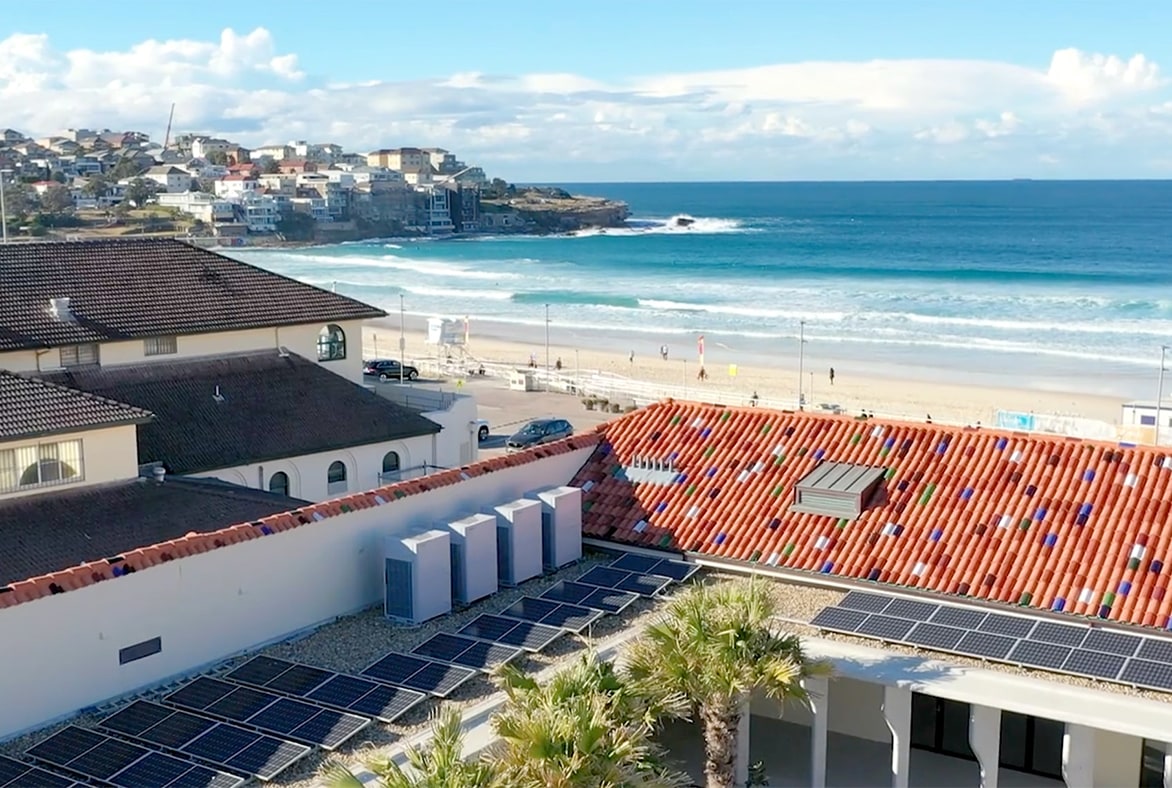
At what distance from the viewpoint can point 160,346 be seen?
27.8 m

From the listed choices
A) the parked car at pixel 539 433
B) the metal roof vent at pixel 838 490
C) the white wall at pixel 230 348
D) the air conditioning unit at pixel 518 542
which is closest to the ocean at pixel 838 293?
the parked car at pixel 539 433

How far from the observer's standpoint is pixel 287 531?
17266mm

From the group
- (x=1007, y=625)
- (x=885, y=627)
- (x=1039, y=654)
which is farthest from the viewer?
(x=1007, y=625)

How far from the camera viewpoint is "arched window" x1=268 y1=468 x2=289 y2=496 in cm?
2708

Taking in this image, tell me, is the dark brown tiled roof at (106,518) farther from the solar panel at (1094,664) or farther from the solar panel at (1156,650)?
the solar panel at (1156,650)

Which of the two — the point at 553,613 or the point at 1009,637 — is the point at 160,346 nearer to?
the point at 553,613

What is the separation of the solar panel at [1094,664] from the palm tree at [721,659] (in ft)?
12.8

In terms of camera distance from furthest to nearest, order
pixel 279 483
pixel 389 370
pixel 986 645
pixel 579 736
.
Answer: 1. pixel 389 370
2. pixel 279 483
3. pixel 986 645
4. pixel 579 736

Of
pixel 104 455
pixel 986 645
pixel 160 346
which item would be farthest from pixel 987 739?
pixel 160 346

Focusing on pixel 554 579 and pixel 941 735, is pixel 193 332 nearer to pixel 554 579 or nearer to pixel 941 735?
pixel 554 579

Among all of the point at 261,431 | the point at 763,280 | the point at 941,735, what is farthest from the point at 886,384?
the point at 763,280

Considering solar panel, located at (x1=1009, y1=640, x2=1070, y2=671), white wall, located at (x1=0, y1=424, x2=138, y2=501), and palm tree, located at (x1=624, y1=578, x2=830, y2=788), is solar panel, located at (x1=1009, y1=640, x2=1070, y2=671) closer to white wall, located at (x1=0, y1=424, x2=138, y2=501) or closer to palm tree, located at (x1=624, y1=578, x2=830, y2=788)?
palm tree, located at (x1=624, y1=578, x2=830, y2=788)

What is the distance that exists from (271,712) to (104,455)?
8483 millimetres

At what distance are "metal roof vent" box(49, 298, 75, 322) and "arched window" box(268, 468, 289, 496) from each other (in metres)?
5.37
